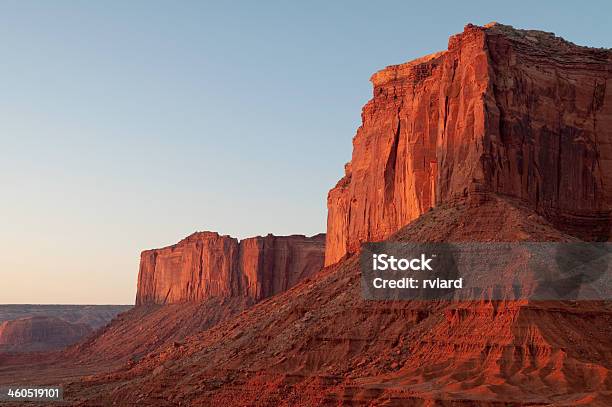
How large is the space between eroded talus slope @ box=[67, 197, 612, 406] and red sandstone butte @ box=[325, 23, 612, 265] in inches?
139

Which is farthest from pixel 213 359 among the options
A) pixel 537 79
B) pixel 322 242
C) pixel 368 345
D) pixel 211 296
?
pixel 211 296

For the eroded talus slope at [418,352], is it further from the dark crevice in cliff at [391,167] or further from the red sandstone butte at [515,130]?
the dark crevice in cliff at [391,167]

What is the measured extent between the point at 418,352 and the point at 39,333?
137 m

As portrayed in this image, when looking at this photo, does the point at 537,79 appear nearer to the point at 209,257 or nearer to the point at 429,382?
the point at 429,382

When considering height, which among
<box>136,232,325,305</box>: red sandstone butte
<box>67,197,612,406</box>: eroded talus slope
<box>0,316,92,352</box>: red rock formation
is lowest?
<box>67,197,612,406</box>: eroded talus slope

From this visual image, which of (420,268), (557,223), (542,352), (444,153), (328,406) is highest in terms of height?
(444,153)

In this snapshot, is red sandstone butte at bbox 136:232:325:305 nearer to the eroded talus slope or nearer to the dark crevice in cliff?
the dark crevice in cliff

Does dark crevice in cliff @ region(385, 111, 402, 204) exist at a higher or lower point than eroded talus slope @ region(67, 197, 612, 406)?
higher

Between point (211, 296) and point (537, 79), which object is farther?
point (211, 296)

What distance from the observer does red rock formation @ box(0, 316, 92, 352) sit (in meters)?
163

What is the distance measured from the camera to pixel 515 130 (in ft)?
181

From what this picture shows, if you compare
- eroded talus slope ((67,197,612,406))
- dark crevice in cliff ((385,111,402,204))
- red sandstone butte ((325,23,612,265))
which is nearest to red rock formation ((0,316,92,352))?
dark crevice in cliff ((385,111,402,204))

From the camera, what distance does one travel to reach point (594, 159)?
6012cm

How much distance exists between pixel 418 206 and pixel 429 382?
87.9ft
